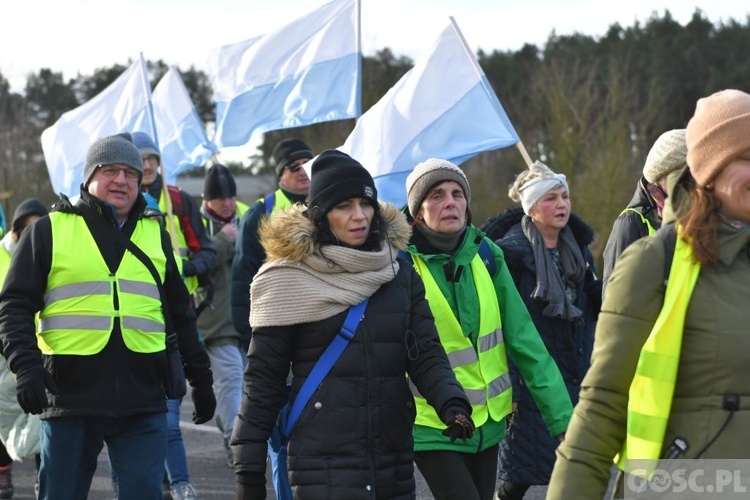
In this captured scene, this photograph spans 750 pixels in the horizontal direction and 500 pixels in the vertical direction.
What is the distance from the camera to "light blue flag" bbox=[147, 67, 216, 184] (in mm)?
11906

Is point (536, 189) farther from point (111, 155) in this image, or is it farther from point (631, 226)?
point (111, 155)

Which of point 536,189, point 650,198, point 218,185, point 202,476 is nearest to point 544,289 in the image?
point 536,189

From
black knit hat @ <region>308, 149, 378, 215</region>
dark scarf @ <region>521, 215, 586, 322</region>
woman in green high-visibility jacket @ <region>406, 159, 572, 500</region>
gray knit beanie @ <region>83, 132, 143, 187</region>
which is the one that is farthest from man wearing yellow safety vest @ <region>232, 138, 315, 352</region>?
black knit hat @ <region>308, 149, 378, 215</region>

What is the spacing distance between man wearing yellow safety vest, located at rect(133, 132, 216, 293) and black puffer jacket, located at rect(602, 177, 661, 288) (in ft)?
11.6

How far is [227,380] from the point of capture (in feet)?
30.3

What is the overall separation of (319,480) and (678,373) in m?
1.70

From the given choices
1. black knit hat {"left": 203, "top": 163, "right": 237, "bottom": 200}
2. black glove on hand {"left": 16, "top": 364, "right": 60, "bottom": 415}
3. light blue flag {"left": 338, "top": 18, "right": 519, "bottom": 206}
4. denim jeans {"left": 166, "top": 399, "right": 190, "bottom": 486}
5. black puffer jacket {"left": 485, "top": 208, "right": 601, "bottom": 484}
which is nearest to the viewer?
black glove on hand {"left": 16, "top": 364, "right": 60, "bottom": 415}

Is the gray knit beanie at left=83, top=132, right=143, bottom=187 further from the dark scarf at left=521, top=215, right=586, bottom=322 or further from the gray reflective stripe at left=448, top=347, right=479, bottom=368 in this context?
the dark scarf at left=521, top=215, right=586, bottom=322

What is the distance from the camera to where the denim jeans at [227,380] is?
30.2 ft

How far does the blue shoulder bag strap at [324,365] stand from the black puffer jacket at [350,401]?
0.07 feet

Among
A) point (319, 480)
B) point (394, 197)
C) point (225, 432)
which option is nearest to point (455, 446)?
point (319, 480)

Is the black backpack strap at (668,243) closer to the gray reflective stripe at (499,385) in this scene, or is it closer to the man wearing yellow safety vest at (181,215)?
the gray reflective stripe at (499,385)

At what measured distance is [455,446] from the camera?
530 centimetres

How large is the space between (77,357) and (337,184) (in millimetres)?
1603
